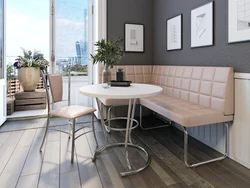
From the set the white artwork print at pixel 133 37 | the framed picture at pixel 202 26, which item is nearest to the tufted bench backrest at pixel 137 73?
the white artwork print at pixel 133 37

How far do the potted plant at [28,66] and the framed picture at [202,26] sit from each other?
266 cm

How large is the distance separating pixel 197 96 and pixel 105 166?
4.51 feet

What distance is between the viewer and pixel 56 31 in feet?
11.6

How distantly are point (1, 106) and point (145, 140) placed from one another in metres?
2.41

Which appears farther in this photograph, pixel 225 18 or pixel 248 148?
pixel 225 18

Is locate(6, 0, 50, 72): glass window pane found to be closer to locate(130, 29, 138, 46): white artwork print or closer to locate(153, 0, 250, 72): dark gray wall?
locate(130, 29, 138, 46): white artwork print

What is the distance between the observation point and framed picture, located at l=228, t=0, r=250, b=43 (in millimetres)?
1796

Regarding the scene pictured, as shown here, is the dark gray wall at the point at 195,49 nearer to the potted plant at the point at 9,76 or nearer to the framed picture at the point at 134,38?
the framed picture at the point at 134,38

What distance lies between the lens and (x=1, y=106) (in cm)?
306

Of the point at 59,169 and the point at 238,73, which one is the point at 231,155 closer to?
the point at 238,73

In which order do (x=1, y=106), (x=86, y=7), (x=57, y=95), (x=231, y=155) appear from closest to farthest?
(x=231, y=155) < (x=57, y=95) < (x=1, y=106) < (x=86, y=7)

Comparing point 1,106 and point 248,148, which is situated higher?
point 1,106

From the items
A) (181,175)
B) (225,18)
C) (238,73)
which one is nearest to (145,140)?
(181,175)

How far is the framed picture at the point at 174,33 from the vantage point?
2848 mm
